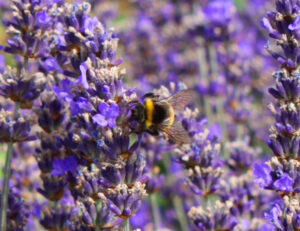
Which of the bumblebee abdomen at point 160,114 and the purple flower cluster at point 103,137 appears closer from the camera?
the purple flower cluster at point 103,137

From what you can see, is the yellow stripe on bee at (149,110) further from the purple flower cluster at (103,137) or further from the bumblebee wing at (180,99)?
the bumblebee wing at (180,99)

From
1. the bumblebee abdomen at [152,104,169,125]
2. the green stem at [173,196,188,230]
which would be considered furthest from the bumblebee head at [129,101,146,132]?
the green stem at [173,196,188,230]

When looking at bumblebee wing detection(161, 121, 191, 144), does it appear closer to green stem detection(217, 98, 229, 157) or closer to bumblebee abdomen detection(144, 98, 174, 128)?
bumblebee abdomen detection(144, 98, 174, 128)

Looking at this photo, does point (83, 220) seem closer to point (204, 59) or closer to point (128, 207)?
point (128, 207)

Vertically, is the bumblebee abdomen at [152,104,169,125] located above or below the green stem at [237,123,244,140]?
below

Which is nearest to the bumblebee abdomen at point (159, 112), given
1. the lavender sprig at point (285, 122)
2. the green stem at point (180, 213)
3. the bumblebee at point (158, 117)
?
the bumblebee at point (158, 117)

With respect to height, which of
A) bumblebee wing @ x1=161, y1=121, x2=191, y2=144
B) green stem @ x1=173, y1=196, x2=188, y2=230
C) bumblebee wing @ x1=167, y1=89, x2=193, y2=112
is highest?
bumblebee wing @ x1=167, y1=89, x2=193, y2=112

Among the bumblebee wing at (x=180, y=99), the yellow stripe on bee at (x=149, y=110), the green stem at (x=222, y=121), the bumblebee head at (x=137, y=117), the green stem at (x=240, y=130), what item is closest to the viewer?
the bumblebee head at (x=137, y=117)
